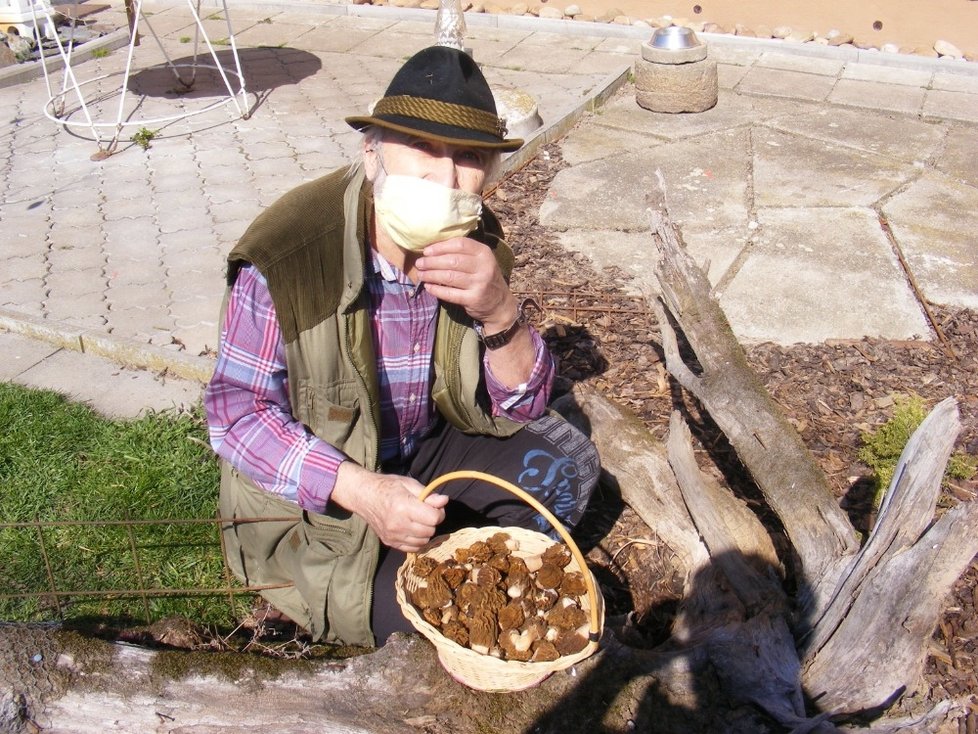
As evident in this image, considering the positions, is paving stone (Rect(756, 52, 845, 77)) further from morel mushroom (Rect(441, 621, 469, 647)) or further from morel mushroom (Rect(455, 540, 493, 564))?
morel mushroom (Rect(441, 621, 469, 647))

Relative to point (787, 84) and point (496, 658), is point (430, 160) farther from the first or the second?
point (787, 84)

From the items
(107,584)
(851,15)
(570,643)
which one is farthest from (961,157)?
(107,584)

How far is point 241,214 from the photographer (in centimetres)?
558

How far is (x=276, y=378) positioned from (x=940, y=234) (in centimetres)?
425

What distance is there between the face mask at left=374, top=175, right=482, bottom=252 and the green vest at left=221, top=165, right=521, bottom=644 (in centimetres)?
19

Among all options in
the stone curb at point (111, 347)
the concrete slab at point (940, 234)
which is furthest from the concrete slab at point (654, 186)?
the stone curb at point (111, 347)

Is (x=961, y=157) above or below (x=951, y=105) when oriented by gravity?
above

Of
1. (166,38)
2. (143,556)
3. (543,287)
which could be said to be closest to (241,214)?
(543,287)

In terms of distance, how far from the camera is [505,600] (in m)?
2.35

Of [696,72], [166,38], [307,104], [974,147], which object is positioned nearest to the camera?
[974,147]

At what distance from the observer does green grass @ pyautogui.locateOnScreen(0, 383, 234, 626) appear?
2.81 meters

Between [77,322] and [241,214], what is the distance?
1428 millimetres

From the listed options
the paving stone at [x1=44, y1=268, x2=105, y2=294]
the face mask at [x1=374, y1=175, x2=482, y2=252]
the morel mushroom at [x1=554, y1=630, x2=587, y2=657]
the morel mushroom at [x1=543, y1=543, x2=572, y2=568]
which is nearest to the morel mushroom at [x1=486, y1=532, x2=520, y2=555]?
the morel mushroom at [x1=543, y1=543, x2=572, y2=568]

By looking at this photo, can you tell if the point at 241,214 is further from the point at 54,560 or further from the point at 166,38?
the point at 166,38
